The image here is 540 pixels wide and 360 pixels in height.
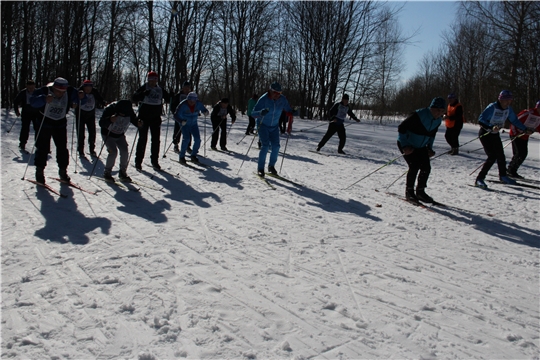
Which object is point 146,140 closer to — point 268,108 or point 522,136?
point 268,108

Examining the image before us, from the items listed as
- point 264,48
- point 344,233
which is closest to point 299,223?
point 344,233

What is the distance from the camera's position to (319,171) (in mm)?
9633

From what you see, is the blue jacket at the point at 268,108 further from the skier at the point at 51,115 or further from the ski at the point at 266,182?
the skier at the point at 51,115

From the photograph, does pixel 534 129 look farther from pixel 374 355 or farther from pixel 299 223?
pixel 374 355

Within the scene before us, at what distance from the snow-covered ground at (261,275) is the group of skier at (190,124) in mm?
654

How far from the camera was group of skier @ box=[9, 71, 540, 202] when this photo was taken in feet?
20.7

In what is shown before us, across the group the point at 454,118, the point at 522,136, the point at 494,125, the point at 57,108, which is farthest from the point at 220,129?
the point at 522,136

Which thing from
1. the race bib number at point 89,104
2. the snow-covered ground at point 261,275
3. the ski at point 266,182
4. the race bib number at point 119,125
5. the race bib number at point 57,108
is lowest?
the snow-covered ground at point 261,275

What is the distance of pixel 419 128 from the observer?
20.6ft

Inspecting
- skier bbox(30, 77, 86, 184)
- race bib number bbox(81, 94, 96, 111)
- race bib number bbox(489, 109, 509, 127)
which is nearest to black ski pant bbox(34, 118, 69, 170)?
skier bbox(30, 77, 86, 184)

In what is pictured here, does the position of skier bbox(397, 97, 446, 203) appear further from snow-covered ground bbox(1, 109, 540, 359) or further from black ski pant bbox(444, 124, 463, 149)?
black ski pant bbox(444, 124, 463, 149)

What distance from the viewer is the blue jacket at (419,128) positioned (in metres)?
6.25

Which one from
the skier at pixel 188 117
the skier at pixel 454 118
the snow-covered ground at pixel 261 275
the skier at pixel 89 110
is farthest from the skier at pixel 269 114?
the skier at pixel 454 118

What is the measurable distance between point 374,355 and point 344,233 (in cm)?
251
